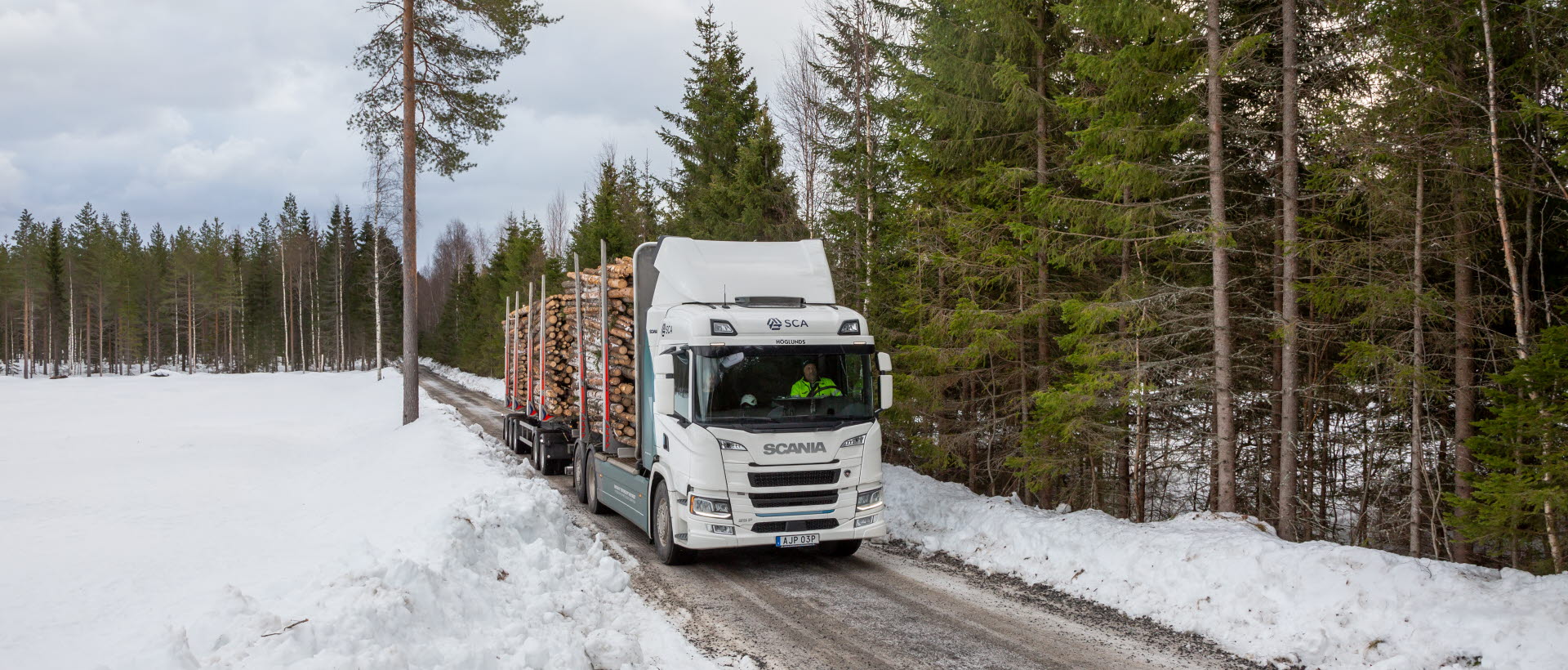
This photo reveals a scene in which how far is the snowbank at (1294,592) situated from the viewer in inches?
216

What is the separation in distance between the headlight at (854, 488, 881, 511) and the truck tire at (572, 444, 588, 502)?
17.3 ft


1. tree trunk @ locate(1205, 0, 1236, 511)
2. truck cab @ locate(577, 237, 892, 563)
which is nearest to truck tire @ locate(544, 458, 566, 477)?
truck cab @ locate(577, 237, 892, 563)

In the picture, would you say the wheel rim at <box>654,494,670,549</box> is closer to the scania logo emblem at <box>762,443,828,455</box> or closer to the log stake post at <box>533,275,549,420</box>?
the scania logo emblem at <box>762,443,828,455</box>

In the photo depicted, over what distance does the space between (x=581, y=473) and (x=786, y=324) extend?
5389mm

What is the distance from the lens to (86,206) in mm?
76750

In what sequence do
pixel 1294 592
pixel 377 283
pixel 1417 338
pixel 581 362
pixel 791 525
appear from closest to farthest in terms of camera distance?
pixel 1294 592
pixel 791 525
pixel 1417 338
pixel 581 362
pixel 377 283

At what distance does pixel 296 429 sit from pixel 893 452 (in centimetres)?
1597

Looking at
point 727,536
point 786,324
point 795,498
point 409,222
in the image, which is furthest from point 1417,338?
point 409,222

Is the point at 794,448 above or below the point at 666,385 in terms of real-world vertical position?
below

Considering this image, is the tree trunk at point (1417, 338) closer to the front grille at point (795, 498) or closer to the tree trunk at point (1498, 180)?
the tree trunk at point (1498, 180)

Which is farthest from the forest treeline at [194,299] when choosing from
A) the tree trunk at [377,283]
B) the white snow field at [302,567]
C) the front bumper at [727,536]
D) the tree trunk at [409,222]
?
the front bumper at [727,536]

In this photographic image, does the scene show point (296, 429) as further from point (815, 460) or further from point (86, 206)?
point (86, 206)

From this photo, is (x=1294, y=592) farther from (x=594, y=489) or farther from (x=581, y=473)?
(x=581, y=473)

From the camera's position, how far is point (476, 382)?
43.1m
